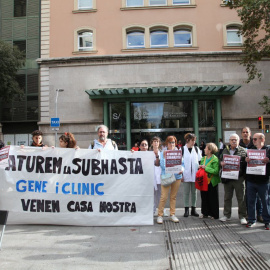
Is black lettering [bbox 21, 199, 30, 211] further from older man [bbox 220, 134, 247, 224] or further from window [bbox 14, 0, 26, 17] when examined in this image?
window [bbox 14, 0, 26, 17]

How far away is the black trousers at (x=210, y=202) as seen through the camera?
19.9 ft

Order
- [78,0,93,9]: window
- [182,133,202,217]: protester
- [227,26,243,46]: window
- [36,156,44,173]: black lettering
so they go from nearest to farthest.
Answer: [36,156,44,173]: black lettering < [182,133,202,217]: protester < [227,26,243,46]: window < [78,0,93,9]: window

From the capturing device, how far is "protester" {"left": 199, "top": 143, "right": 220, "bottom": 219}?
605 cm

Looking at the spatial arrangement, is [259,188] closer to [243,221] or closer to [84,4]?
[243,221]

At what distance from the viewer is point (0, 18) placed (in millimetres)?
24891

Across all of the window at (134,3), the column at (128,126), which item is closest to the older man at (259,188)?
the column at (128,126)

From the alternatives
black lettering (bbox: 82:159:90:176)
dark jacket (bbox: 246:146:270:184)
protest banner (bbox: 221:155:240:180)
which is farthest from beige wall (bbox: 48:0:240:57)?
dark jacket (bbox: 246:146:270:184)

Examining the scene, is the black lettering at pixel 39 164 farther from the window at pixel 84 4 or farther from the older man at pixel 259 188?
the window at pixel 84 4

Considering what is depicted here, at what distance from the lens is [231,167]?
18.6 ft

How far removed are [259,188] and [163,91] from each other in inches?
599

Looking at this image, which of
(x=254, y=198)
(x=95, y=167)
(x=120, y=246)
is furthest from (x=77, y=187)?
(x=254, y=198)

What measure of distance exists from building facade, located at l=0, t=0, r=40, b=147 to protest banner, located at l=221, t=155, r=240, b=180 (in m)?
22.8

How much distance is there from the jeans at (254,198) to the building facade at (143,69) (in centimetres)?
1523

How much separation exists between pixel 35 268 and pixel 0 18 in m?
26.9
